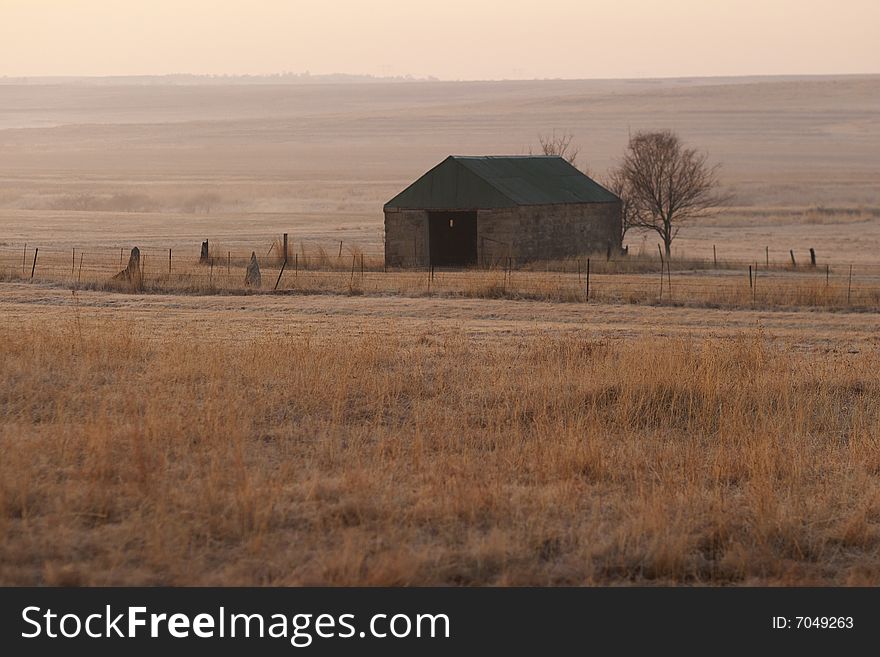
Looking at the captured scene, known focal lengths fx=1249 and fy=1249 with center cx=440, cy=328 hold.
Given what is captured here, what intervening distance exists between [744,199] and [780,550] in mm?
92338

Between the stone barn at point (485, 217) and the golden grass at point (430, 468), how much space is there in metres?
24.3

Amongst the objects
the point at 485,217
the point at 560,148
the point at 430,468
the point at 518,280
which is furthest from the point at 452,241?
the point at 560,148

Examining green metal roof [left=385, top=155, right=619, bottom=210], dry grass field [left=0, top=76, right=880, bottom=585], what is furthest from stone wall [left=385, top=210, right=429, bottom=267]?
dry grass field [left=0, top=76, right=880, bottom=585]

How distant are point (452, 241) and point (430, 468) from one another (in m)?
32.4

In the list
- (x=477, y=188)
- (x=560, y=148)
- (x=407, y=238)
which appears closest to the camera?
(x=477, y=188)

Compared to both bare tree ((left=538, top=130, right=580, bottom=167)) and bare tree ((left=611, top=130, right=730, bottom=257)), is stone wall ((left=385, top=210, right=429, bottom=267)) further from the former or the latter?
bare tree ((left=611, top=130, right=730, bottom=257))

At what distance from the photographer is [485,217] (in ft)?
127

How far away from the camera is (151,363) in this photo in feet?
44.9

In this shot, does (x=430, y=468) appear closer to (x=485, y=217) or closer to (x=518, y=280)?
(x=518, y=280)

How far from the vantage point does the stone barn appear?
38.7 metres

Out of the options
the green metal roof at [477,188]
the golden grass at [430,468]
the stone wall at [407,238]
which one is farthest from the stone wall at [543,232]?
the golden grass at [430,468]

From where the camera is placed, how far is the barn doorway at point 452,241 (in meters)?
41.2

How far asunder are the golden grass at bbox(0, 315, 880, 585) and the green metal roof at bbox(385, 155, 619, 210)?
81.1ft
